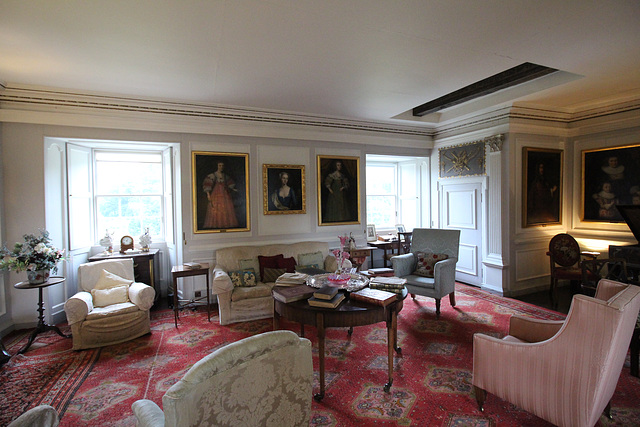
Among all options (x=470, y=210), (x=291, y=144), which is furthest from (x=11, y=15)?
(x=470, y=210)

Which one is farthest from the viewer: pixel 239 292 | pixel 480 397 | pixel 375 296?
pixel 239 292

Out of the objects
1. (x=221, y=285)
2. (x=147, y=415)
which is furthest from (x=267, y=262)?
(x=147, y=415)

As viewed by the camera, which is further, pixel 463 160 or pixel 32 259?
pixel 463 160

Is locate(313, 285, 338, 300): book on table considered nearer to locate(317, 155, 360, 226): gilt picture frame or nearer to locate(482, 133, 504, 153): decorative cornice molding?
locate(317, 155, 360, 226): gilt picture frame

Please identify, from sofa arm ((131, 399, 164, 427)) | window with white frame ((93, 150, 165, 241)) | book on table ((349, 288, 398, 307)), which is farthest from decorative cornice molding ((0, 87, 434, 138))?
sofa arm ((131, 399, 164, 427))

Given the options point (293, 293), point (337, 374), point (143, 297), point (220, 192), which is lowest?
point (337, 374)

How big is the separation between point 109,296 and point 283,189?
9.21 feet

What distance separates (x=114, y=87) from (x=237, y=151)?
1.76 meters

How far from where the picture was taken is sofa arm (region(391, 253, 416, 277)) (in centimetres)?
462

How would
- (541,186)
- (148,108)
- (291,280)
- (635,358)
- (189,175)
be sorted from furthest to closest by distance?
(541,186) < (189,175) < (148,108) < (291,280) < (635,358)

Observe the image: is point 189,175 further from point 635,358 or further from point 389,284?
point 635,358

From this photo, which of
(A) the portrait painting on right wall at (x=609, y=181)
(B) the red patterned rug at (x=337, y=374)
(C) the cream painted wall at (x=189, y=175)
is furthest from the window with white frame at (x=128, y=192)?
(A) the portrait painting on right wall at (x=609, y=181)

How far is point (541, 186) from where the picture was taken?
214 inches

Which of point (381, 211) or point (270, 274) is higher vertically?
point (381, 211)
